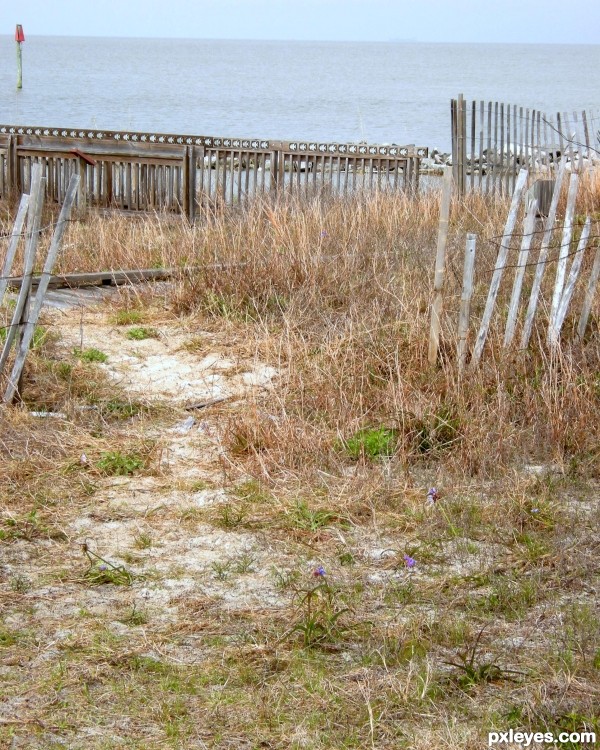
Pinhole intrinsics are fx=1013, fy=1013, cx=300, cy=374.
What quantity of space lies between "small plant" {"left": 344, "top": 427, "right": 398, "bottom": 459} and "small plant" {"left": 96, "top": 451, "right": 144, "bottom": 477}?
108cm

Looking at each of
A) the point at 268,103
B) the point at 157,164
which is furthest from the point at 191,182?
the point at 268,103

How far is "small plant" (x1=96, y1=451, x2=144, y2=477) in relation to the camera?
16.7 feet

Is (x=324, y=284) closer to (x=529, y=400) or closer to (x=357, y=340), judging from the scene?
(x=357, y=340)

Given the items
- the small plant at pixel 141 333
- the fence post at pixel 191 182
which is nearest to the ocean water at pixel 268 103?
the fence post at pixel 191 182

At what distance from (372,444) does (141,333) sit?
2.72 metres

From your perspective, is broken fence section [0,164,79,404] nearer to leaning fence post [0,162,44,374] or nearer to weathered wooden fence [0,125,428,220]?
leaning fence post [0,162,44,374]

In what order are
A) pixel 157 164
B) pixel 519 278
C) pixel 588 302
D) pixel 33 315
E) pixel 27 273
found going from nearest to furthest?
pixel 27 273
pixel 33 315
pixel 519 278
pixel 588 302
pixel 157 164

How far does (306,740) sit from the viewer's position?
9.94ft

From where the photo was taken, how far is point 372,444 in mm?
5281

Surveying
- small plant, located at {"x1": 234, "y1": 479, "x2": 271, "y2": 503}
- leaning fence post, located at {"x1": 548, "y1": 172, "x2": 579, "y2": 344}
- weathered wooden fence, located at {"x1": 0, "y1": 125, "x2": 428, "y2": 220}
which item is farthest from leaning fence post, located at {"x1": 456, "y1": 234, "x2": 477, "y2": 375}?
weathered wooden fence, located at {"x1": 0, "y1": 125, "x2": 428, "y2": 220}

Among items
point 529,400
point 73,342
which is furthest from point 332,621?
point 73,342

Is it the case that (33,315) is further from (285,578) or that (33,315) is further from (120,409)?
(285,578)

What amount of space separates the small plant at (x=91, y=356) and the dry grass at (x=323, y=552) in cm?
4

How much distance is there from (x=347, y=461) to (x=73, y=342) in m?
2.83
